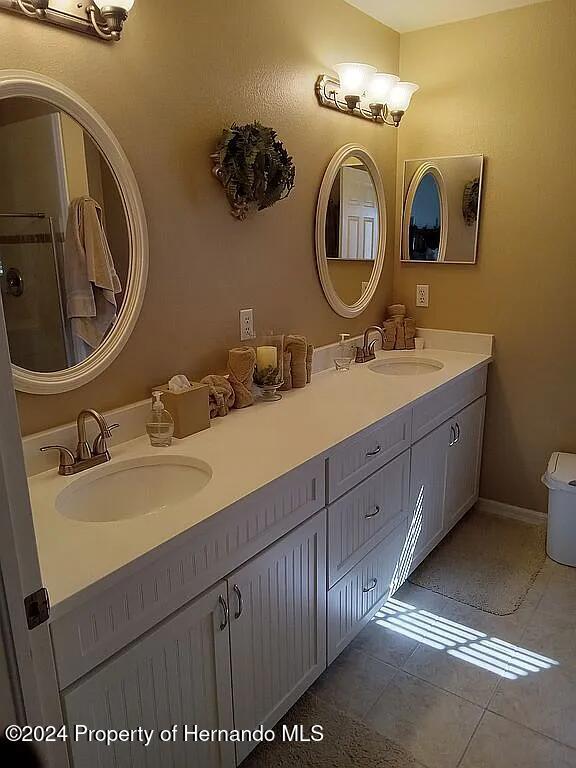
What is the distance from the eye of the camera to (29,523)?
80 centimetres

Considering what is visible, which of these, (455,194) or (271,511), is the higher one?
(455,194)

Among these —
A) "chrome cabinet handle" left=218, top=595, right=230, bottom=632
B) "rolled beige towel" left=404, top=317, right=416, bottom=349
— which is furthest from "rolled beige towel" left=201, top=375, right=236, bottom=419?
"rolled beige towel" left=404, top=317, right=416, bottom=349

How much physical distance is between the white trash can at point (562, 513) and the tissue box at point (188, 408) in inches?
63.4

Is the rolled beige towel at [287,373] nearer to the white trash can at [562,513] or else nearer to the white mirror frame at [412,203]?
the white mirror frame at [412,203]

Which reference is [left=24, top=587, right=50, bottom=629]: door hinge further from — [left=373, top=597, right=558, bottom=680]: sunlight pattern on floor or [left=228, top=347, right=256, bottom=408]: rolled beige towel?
[left=373, top=597, right=558, bottom=680]: sunlight pattern on floor

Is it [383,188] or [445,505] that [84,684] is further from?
[383,188]

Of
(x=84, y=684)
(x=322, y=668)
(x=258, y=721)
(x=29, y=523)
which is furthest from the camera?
(x=322, y=668)

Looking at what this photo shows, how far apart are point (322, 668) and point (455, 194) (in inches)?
86.3

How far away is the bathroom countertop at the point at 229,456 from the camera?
1113 millimetres

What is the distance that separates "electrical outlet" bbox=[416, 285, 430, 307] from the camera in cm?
301

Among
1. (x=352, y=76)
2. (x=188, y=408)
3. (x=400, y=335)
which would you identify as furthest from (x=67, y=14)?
(x=400, y=335)

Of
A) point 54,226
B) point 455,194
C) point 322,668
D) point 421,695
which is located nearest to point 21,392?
point 54,226

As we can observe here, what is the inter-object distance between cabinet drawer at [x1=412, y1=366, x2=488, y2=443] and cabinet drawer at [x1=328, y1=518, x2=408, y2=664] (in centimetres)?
39

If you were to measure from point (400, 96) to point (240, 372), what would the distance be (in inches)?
61.8
